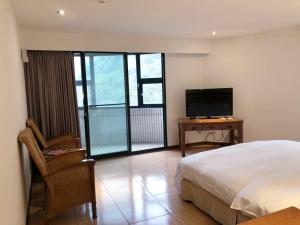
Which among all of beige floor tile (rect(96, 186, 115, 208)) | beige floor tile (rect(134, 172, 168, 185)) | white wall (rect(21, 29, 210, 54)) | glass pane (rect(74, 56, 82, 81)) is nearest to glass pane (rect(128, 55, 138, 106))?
white wall (rect(21, 29, 210, 54))

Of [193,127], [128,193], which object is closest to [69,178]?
[128,193]

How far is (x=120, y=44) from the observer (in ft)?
15.5

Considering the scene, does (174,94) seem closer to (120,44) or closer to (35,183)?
(120,44)

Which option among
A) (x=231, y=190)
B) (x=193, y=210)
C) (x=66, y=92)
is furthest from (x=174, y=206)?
(x=66, y=92)

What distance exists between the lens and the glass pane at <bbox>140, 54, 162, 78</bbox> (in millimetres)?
5652

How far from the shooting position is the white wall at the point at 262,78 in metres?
4.54

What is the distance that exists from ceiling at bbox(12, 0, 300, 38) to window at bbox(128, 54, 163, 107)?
106cm

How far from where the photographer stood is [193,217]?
273 cm

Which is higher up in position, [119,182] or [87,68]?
[87,68]

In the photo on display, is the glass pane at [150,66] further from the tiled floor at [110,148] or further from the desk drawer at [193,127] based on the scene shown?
the tiled floor at [110,148]

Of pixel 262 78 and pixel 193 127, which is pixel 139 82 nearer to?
pixel 193 127

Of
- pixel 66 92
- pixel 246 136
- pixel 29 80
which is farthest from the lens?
pixel 246 136

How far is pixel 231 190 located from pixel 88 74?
135 inches

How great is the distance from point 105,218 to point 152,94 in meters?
3.47
